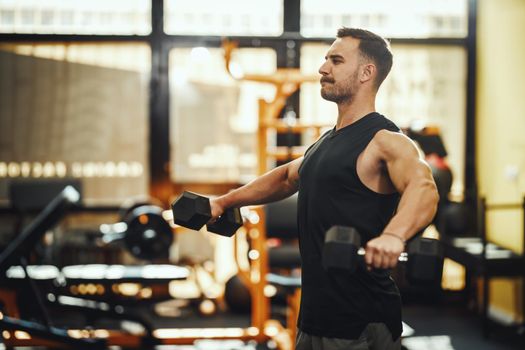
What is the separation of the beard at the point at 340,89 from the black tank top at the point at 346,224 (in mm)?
72

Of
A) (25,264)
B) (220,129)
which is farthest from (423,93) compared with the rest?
(25,264)

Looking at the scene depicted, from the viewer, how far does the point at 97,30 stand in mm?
5191

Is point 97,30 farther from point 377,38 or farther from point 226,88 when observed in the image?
point 377,38

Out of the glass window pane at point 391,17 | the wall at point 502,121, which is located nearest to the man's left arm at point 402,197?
the wall at point 502,121

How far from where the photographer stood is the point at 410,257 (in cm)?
153

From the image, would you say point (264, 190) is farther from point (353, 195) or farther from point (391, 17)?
point (391, 17)

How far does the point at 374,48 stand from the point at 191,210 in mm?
676

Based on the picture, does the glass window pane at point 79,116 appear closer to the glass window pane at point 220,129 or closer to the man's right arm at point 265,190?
the glass window pane at point 220,129

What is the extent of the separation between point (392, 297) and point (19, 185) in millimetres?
3720

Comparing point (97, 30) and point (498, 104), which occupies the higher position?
point (97, 30)

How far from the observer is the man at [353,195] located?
182 centimetres

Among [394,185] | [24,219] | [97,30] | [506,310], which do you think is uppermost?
[97,30]

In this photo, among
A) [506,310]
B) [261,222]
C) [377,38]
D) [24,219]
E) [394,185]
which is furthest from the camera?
[24,219]

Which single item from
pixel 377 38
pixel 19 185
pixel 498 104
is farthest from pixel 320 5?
pixel 377 38
